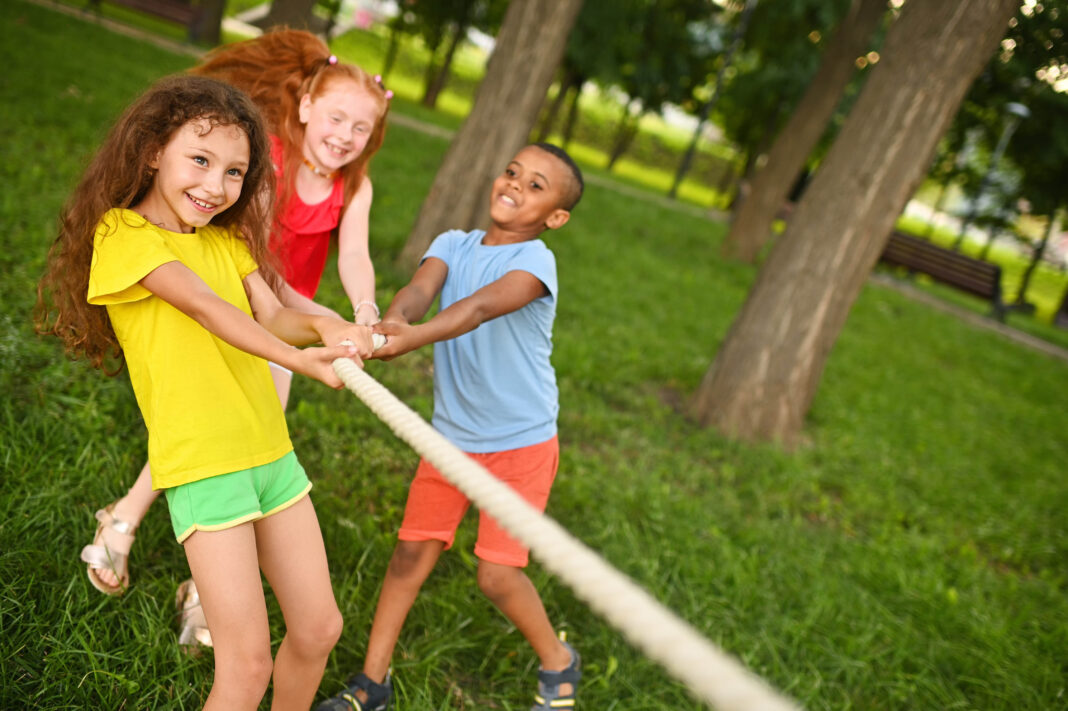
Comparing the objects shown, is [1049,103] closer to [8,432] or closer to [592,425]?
[592,425]

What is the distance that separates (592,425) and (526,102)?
8.41 feet

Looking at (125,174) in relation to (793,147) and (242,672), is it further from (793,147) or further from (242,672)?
(793,147)

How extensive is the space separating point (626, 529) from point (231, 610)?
83.3 inches

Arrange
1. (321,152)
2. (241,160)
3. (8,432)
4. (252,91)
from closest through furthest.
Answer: (241,160) < (321,152) < (252,91) < (8,432)

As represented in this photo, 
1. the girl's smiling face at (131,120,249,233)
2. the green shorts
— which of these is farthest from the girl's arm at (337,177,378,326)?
the green shorts

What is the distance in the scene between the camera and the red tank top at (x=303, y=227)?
2230mm

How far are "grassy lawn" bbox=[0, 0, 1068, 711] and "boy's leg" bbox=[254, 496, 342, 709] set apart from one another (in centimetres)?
46

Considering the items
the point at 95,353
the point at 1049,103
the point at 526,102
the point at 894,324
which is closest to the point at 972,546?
the point at 526,102

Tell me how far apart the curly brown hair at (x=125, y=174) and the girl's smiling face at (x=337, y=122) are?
0.43 metres

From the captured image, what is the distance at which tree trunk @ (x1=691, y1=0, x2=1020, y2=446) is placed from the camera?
14.6 feet

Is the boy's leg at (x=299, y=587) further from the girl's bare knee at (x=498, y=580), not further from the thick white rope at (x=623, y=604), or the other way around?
the thick white rope at (x=623, y=604)

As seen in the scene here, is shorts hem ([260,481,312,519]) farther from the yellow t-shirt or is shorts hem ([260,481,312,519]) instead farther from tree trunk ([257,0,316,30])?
tree trunk ([257,0,316,30])

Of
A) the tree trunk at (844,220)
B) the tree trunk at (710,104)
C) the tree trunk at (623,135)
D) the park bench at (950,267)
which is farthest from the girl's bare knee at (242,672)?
the tree trunk at (623,135)

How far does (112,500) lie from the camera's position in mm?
2467
